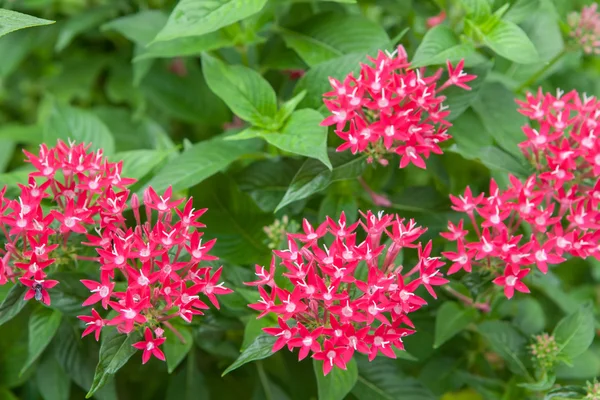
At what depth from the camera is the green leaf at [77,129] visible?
4.05 ft

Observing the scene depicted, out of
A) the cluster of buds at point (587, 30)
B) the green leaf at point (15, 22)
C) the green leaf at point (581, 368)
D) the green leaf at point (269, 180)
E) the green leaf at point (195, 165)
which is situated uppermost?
the green leaf at point (15, 22)

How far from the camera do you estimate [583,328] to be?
1010 millimetres

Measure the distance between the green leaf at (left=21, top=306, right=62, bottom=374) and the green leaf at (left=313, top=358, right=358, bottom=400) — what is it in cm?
39

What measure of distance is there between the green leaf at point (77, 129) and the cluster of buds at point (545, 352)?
32.0 inches

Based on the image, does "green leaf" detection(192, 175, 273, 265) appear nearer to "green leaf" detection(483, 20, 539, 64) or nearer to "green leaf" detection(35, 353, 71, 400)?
"green leaf" detection(35, 353, 71, 400)

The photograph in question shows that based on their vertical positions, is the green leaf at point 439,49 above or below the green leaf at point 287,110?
above

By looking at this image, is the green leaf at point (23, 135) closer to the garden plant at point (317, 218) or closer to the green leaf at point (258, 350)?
the garden plant at point (317, 218)

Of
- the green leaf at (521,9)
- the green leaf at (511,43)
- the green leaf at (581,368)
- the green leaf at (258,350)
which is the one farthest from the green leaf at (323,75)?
the green leaf at (581,368)

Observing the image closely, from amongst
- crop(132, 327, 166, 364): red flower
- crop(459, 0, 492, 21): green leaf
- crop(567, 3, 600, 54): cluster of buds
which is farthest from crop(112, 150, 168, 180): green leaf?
crop(567, 3, 600, 54): cluster of buds

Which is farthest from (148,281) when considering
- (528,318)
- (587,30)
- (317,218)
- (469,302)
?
(587,30)

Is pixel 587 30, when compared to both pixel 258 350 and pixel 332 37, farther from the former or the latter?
pixel 258 350

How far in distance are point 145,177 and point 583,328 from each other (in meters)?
0.75

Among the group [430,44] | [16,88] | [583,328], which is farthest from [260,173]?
[16,88]

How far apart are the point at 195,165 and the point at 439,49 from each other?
1.39 feet
